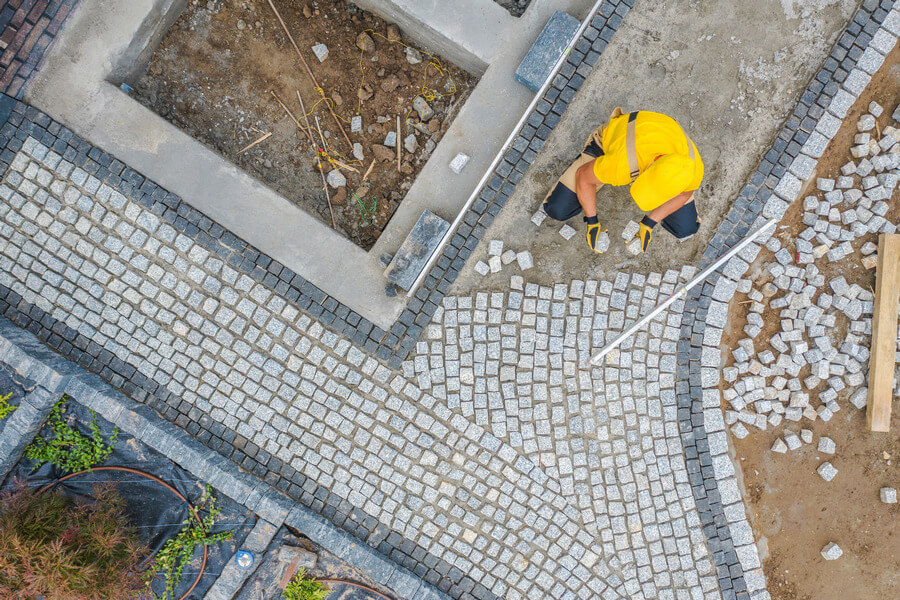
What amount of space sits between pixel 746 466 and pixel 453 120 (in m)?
5.21

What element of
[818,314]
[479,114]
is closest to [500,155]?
[479,114]

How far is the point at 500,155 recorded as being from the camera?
5.46 meters

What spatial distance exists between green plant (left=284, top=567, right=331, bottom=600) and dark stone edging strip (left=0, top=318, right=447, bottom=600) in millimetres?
405

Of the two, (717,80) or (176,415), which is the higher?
(717,80)

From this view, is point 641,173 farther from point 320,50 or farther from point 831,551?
point 831,551

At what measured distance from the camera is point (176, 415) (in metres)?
5.70

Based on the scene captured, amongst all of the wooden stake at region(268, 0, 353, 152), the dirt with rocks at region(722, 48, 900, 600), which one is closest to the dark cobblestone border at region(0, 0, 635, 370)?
the wooden stake at region(268, 0, 353, 152)

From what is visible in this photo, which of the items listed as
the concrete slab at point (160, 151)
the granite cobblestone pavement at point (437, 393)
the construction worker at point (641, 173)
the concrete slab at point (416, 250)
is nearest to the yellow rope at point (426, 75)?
the concrete slab at point (416, 250)

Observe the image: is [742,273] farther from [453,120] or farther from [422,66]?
[422,66]

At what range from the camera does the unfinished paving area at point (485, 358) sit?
5660 mm

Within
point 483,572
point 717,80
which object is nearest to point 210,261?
point 483,572

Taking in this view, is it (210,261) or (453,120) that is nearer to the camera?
(210,261)

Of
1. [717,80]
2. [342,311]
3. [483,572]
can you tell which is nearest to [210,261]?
[342,311]

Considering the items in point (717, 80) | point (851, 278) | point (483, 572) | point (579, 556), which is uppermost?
point (717, 80)
